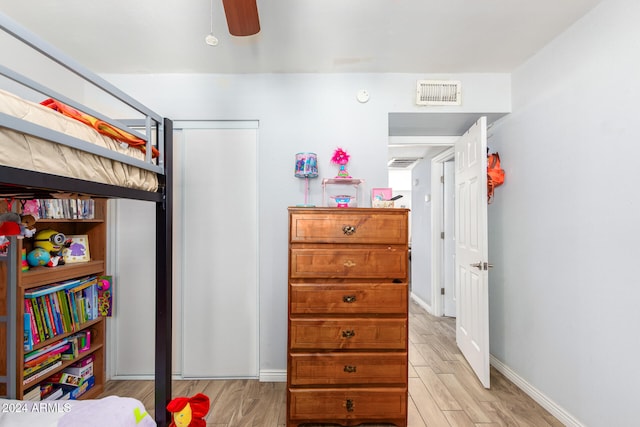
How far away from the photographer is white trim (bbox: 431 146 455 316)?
397cm

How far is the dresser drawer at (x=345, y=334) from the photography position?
5.93 ft

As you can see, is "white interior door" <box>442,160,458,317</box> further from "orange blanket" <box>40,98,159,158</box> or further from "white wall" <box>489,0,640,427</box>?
"orange blanket" <box>40,98,159,158</box>

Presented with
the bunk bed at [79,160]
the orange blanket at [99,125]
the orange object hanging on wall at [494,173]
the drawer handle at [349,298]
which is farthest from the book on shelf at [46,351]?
the orange object hanging on wall at [494,173]

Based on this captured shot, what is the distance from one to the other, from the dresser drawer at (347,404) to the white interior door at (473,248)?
868 mm

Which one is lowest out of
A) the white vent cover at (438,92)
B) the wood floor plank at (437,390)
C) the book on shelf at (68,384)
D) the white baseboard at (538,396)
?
the wood floor plank at (437,390)

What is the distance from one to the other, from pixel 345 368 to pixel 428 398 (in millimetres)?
804

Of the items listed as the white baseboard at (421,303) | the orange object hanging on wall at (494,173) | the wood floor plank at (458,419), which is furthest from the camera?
the white baseboard at (421,303)

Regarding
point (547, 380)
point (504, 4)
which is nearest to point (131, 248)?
point (504, 4)

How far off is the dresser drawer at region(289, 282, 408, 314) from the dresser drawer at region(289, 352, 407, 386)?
0.86ft

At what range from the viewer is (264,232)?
242 centimetres

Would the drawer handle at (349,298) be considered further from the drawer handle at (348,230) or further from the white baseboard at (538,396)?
the white baseboard at (538,396)

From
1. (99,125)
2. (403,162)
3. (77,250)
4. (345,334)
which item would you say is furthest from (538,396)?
(403,162)

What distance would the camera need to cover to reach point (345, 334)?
1.81 meters

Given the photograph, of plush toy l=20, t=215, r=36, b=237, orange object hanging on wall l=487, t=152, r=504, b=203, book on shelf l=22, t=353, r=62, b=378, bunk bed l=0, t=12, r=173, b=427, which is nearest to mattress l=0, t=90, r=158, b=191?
bunk bed l=0, t=12, r=173, b=427
